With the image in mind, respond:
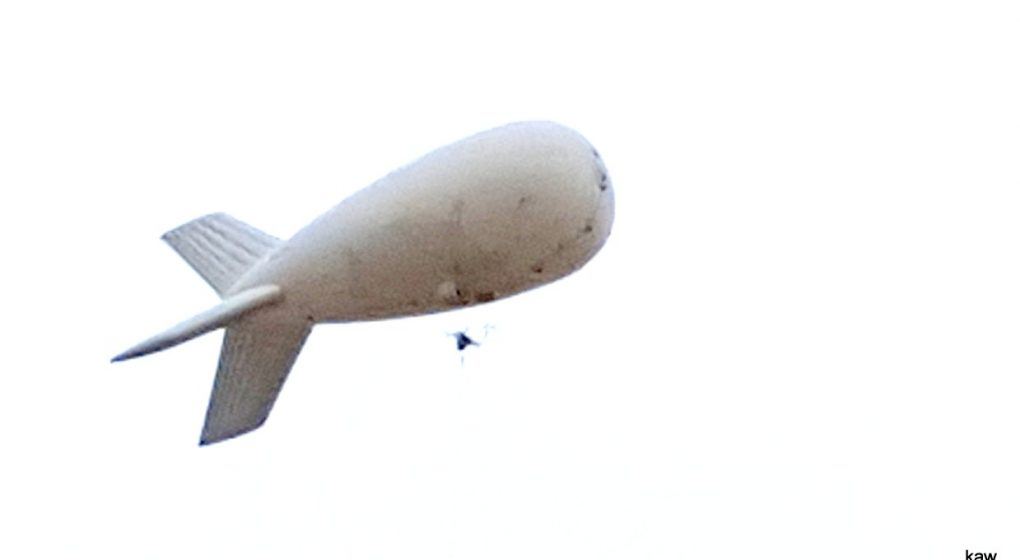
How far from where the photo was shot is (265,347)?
1057 centimetres

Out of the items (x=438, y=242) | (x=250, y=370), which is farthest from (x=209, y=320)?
(x=438, y=242)

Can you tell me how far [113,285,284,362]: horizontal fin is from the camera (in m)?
9.68

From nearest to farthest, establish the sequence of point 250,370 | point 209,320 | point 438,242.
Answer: point 438,242
point 209,320
point 250,370

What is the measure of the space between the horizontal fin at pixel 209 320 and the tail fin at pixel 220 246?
895mm

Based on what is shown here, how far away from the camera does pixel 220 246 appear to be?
11562mm


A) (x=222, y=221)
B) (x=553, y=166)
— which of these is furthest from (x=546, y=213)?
(x=222, y=221)

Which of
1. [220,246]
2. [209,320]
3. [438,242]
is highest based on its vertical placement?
[220,246]

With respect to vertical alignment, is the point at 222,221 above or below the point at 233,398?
above

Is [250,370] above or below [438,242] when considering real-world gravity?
below

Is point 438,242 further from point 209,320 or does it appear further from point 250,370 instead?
point 250,370

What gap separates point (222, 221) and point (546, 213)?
3.51m

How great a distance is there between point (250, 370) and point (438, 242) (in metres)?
2.08

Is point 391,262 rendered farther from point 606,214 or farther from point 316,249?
point 606,214

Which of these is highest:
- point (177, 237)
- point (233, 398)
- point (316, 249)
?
point (177, 237)
